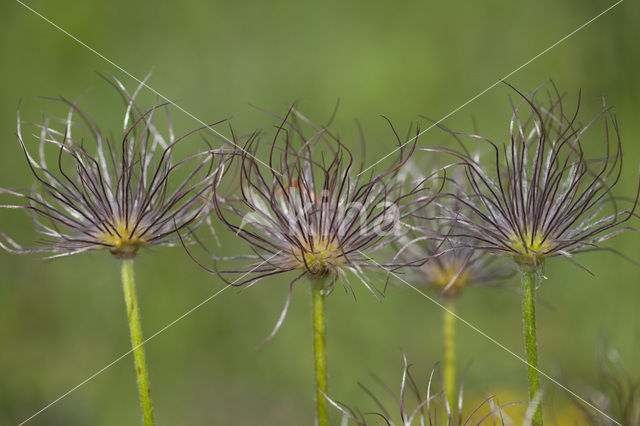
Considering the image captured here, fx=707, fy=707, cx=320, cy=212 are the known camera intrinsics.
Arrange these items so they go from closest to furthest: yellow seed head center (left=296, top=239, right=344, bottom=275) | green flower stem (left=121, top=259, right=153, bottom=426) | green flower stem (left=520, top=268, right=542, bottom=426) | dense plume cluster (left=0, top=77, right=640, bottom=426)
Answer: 1. green flower stem (left=520, top=268, right=542, bottom=426)
2. green flower stem (left=121, top=259, right=153, bottom=426)
3. dense plume cluster (left=0, top=77, right=640, bottom=426)
4. yellow seed head center (left=296, top=239, right=344, bottom=275)

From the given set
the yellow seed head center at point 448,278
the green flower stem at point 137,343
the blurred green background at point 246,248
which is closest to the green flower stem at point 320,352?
the green flower stem at point 137,343

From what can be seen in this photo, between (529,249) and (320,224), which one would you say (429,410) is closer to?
(529,249)

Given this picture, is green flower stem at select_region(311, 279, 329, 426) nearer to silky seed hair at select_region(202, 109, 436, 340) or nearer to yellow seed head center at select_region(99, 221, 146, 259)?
silky seed hair at select_region(202, 109, 436, 340)

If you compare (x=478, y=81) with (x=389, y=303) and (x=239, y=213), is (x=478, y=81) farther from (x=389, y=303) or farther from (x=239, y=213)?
(x=239, y=213)

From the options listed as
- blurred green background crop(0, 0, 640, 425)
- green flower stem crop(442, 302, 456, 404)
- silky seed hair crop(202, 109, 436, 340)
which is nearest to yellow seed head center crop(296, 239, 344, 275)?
silky seed hair crop(202, 109, 436, 340)

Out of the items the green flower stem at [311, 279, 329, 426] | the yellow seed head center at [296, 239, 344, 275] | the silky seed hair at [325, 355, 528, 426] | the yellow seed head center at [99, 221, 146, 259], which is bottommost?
the silky seed hair at [325, 355, 528, 426]

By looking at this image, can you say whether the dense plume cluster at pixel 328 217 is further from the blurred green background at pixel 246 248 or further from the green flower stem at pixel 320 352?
the blurred green background at pixel 246 248

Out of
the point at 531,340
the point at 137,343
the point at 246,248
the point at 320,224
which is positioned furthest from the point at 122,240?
the point at 246,248
